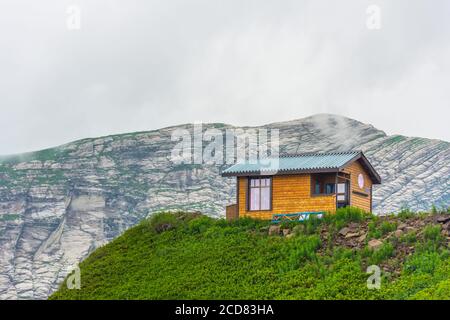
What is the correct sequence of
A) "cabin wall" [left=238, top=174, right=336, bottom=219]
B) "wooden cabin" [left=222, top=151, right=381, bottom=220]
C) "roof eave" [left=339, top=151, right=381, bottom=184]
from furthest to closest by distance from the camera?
"roof eave" [left=339, top=151, right=381, bottom=184] < "wooden cabin" [left=222, top=151, right=381, bottom=220] < "cabin wall" [left=238, top=174, right=336, bottom=219]

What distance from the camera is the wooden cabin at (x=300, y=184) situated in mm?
39469

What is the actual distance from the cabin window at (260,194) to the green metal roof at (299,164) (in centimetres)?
42

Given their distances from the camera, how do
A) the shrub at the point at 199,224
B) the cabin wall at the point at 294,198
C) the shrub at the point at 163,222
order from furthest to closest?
the shrub at the point at 163,222 → the shrub at the point at 199,224 → the cabin wall at the point at 294,198

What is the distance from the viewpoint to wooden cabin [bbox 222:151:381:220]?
39.5 metres

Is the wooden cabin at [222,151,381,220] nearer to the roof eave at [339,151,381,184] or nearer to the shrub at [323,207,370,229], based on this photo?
the roof eave at [339,151,381,184]

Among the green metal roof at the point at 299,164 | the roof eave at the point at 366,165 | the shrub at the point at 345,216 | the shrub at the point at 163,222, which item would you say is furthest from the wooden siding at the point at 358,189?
the shrub at the point at 163,222

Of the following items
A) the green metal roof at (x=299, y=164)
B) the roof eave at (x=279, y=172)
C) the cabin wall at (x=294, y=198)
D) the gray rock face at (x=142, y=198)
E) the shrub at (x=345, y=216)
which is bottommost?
the gray rock face at (x=142, y=198)

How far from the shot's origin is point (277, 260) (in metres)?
35.3

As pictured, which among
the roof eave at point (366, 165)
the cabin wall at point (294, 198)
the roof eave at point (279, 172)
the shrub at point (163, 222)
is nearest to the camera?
the roof eave at point (279, 172)

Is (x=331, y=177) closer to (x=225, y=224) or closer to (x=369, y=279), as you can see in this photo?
(x=225, y=224)

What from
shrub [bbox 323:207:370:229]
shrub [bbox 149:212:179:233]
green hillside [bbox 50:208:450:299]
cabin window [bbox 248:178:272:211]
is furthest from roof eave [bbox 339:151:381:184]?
shrub [bbox 149:212:179:233]

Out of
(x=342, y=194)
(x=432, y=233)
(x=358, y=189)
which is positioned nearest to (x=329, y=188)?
(x=342, y=194)

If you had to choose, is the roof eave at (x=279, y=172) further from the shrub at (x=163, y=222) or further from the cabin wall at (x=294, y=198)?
the shrub at (x=163, y=222)

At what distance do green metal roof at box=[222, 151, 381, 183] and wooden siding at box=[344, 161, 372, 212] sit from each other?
364 millimetres
